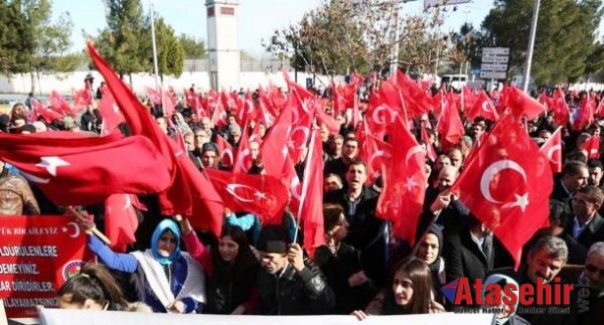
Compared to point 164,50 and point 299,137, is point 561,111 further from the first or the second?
point 164,50

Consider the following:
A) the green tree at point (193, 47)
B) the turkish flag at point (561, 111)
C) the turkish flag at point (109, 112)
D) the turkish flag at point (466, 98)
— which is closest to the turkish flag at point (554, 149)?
the turkish flag at point (109, 112)

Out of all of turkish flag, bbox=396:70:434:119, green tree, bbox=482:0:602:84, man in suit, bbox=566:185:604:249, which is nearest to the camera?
man in suit, bbox=566:185:604:249

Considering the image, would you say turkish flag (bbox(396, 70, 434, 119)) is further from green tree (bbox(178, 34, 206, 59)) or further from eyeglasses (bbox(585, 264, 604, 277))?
green tree (bbox(178, 34, 206, 59))

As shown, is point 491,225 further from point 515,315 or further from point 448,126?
point 448,126

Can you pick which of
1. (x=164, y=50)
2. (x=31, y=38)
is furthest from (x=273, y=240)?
(x=164, y=50)

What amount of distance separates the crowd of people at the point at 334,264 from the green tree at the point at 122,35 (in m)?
33.4

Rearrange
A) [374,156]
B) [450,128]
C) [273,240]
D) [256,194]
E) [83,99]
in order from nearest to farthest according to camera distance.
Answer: [273,240]
[256,194]
[374,156]
[450,128]
[83,99]

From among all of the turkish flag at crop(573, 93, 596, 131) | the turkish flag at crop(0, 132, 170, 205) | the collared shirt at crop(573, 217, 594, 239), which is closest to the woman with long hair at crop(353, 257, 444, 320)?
the turkish flag at crop(0, 132, 170, 205)

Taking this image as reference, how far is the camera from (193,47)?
231 feet

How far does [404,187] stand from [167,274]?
6.24ft

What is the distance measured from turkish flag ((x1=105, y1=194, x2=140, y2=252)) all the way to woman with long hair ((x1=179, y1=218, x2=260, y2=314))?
60 centimetres

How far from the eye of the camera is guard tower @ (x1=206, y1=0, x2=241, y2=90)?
1480 inches

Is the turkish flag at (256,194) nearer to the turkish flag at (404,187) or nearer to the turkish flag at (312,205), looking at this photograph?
the turkish flag at (312,205)

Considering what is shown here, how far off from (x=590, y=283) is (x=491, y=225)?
707 mm
